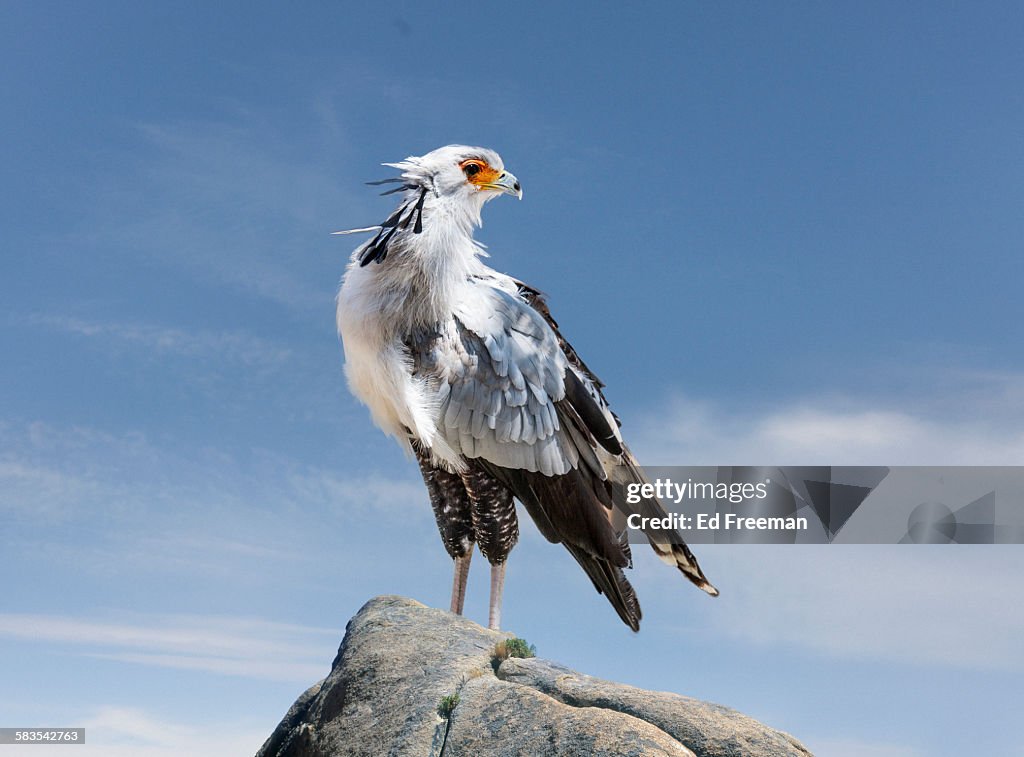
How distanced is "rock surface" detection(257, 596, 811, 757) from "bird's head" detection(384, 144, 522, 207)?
3.57 m

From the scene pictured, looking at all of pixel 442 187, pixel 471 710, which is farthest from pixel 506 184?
pixel 471 710

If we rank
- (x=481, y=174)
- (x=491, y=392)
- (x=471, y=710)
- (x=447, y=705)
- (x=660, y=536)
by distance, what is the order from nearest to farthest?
(x=471, y=710), (x=447, y=705), (x=491, y=392), (x=481, y=174), (x=660, y=536)

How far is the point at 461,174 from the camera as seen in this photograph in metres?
8.16

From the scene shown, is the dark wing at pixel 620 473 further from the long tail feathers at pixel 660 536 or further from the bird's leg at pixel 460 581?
the bird's leg at pixel 460 581

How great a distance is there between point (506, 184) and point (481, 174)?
231 mm

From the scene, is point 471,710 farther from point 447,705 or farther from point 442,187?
point 442,187

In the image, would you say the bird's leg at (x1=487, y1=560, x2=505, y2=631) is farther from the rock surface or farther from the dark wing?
the dark wing

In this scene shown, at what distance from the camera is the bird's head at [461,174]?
8.10m

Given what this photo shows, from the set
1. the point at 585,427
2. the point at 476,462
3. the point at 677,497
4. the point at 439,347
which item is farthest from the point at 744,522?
the point at 439,347

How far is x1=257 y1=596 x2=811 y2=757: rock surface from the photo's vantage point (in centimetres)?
627

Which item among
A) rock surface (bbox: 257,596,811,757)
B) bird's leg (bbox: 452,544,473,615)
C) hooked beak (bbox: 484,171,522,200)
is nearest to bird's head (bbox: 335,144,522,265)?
hooked beak (bbox: 484,171,522,200)

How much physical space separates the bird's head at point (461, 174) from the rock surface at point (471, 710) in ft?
11.7

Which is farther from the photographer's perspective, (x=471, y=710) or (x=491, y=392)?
(x=491, y=392)

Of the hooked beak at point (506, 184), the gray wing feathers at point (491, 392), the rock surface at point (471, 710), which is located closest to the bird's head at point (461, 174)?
the hooked beak at point (506, 184)
